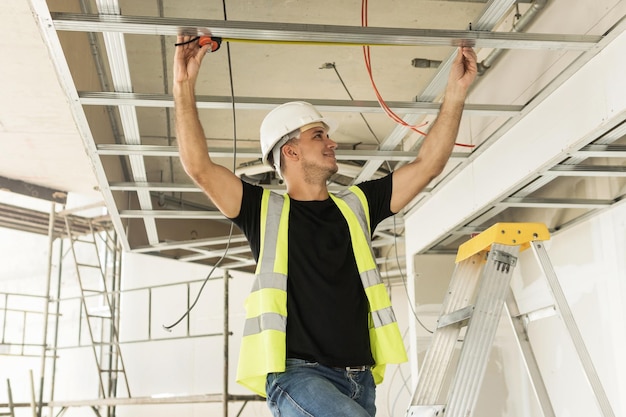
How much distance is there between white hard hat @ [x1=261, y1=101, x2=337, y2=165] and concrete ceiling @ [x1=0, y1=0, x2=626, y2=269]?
146 mm

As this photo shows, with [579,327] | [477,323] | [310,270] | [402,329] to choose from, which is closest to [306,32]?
[310,270]

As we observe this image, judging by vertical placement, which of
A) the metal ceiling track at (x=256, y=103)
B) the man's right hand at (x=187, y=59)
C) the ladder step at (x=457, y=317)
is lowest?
the ladder step at (x=457, y=317)

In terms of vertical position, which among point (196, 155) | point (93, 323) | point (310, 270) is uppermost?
point (93, 323)

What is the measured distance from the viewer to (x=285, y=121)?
2365 mm

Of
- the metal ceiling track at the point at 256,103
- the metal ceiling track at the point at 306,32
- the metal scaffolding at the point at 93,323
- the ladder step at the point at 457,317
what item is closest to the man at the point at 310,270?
the metal ceiling track at the point at 306,32

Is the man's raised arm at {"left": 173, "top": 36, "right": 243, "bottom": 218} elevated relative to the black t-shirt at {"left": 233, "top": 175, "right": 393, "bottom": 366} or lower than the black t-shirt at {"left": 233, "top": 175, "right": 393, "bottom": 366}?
elevated

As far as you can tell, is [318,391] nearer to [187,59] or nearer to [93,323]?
[187,59]

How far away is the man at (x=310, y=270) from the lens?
1868 millimetres

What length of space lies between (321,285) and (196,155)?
1.70ft

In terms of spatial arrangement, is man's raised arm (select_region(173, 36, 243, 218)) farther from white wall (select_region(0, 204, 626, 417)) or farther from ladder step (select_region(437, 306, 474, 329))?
white wall (select_region(0, 204, 626, 417))

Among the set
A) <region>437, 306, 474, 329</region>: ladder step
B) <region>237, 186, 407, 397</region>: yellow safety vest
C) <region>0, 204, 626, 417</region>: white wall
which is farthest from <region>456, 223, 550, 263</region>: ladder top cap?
<region>0, 204, 626, 417</region>: white wall

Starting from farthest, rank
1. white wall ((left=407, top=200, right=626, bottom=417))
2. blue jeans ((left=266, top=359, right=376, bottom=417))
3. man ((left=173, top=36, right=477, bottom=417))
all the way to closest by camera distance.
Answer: white wall ((left=407, top=200, right=626, bottom=417)) < man ((left=173, top=36, right=477, bottom=417)) < blue jeans ((left=266, top=359, right=376, bottom=417))

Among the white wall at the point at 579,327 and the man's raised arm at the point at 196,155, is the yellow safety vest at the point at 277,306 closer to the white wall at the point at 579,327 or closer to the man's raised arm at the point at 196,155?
the man's raised arm at the point at 196,155

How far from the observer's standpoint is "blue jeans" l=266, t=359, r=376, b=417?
1721 mm
